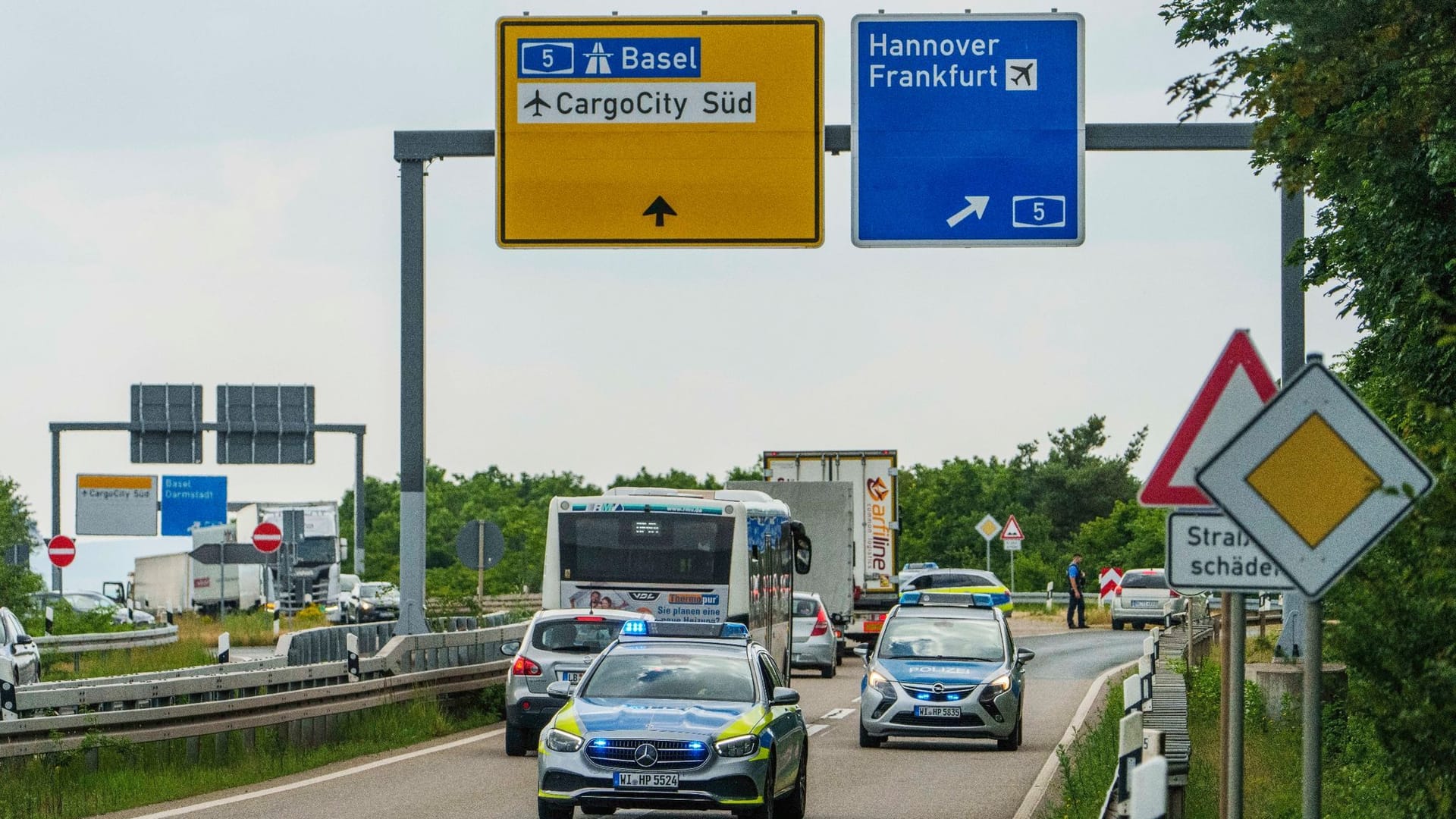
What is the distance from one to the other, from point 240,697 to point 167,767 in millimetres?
2245

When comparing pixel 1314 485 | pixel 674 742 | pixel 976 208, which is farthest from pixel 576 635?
pixel 1314 485

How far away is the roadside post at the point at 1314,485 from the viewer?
7.64 metres

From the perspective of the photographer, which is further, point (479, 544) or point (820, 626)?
point (820, 626)

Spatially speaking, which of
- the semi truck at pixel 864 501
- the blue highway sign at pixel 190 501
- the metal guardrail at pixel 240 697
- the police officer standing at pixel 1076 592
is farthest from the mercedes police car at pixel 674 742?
the blue highway sign at pixel 190 501

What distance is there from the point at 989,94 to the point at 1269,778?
6.50m

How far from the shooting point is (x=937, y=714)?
75.8 feet

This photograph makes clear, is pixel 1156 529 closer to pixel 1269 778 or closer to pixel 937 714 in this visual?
pixel 937 714

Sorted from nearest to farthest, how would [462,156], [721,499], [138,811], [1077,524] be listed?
1. [138,811]
2. [462,156]
3. [721,499]
4. [1077,524]

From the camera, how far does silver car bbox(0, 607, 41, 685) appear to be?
93.4 ft

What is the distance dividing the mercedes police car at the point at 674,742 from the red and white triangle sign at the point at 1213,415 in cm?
605

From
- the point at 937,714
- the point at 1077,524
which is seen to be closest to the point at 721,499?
the point at 937,714

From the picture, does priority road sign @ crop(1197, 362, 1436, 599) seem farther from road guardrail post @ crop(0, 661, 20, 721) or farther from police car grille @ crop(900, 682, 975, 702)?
police car grille @ crop(900, 682, 975, 702)

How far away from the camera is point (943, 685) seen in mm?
23172

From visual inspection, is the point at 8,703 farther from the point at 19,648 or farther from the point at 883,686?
the point at 19,648
